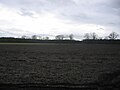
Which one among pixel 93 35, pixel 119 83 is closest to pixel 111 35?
pixel 93 35

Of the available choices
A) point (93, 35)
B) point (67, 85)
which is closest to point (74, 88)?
point (67, 85)

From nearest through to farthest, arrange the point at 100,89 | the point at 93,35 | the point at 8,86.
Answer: the point at 100,89
the point at 8,86
the point at 93,35

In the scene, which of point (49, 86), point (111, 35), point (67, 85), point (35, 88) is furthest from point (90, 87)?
point (111, 35)

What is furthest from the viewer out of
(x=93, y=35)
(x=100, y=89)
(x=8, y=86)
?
(x=93, y=35)

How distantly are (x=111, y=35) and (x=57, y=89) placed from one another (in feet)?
471

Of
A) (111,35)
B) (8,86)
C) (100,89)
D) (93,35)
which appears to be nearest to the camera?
(100,89)

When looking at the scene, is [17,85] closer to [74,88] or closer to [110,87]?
[74,88]

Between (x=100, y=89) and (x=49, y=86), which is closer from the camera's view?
(x=100, y=89)

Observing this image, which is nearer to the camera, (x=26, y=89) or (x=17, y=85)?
(x=26, y=89)

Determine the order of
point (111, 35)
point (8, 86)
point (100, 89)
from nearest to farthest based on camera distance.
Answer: point (100, 89)
point (8, 86)
point (111, 35)

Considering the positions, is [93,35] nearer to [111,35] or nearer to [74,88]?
[111,35]

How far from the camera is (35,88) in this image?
6.45 meters

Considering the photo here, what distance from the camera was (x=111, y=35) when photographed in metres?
143

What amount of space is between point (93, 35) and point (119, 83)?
153579 millimetres
